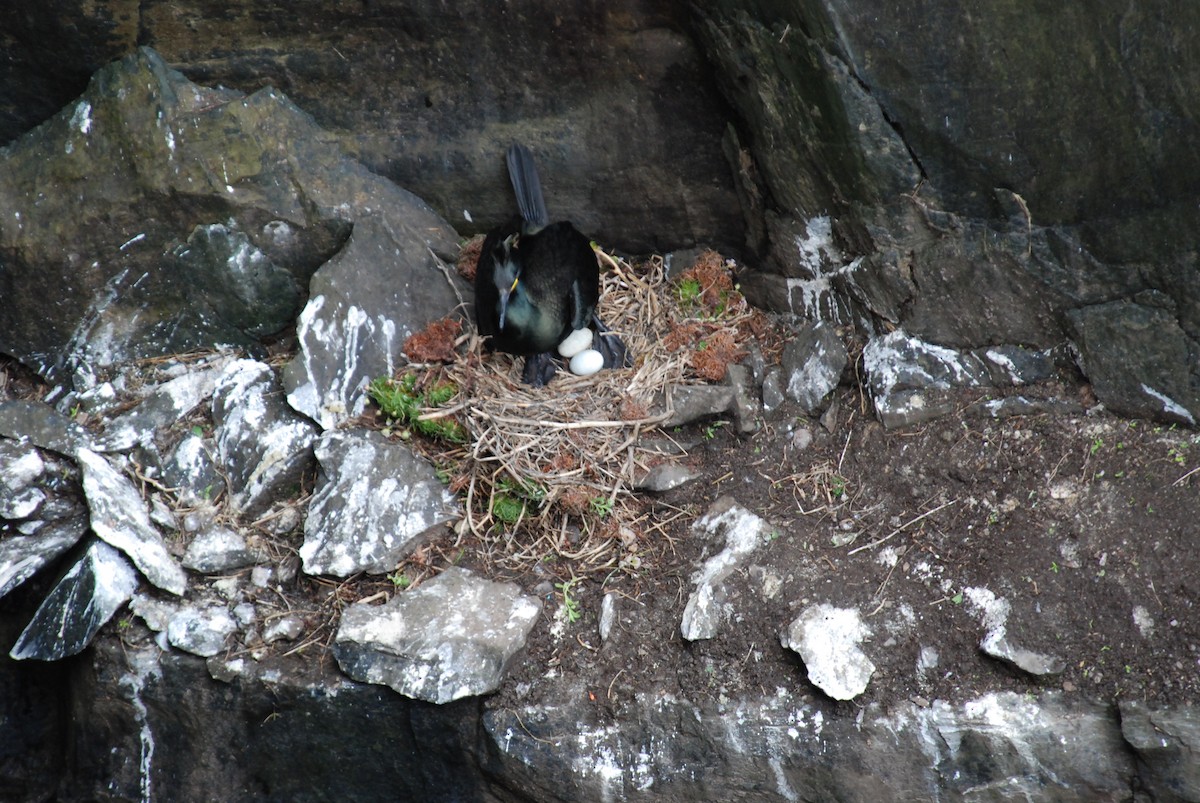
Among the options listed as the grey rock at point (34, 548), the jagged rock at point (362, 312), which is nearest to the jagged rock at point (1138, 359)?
the jagged rock at point (362, 312)

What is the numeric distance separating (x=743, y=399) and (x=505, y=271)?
1172mm

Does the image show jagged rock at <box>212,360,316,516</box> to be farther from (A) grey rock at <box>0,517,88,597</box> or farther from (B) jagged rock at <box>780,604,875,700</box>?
(B) jagged rock at <box>780,604,875,700</box>

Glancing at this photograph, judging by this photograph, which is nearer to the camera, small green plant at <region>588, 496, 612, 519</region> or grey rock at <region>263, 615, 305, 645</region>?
grey rock at <region>263, 615, 305, 645</region>

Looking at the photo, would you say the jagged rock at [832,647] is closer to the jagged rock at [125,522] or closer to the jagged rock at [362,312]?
the jagged rock at [362,312]

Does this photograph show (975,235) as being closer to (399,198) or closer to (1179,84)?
(1179,84)

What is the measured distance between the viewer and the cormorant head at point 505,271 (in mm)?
4211

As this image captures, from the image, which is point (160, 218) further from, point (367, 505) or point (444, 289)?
point (367, 505)

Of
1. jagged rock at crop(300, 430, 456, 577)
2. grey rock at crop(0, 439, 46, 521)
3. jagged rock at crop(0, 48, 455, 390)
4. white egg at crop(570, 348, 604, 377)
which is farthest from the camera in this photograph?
white egg at crop(570, 348, 604, 377)

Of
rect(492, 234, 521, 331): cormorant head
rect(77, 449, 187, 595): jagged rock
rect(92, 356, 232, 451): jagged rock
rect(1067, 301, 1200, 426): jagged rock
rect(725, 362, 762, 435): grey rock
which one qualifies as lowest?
rect(77, 449, 187, 595): jagged rock

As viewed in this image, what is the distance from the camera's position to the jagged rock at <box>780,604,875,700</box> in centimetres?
318

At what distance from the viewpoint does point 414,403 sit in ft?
14.1

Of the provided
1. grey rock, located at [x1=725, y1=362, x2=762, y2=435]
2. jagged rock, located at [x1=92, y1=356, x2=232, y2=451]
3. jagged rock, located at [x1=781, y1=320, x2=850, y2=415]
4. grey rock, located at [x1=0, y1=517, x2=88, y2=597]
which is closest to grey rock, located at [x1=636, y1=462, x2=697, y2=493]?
grey rock, located at [x1=725, y1=362, x2=762, y2=435]

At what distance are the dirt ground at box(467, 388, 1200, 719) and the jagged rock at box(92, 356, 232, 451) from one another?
1.76 m

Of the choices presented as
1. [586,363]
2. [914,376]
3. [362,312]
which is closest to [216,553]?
[362,312]
